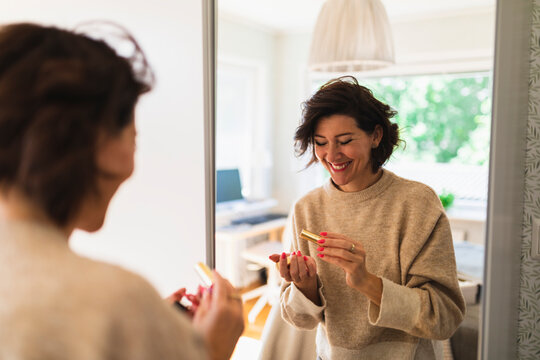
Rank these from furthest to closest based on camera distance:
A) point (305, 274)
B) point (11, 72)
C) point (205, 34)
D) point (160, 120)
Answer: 1. point (160, 120)
2. point (205, 34)
3. point (305, 274)
4. point (11, 72)

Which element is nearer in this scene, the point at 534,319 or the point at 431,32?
the point at 534,319

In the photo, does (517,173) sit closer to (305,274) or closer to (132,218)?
(305,274)

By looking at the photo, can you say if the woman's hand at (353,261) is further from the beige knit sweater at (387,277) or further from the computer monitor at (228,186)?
the computer monitor at (228,186)

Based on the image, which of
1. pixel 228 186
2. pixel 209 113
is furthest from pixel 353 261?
pixel 228 186

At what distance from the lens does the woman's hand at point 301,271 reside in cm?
93

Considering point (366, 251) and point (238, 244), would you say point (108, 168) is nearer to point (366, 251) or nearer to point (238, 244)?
point (366, 251)

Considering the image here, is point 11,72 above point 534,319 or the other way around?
above

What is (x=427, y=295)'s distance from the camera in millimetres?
861

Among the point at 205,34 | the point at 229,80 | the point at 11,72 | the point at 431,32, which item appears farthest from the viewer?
the point at 229,80

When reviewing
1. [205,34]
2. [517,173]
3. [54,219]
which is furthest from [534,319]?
[205,34]

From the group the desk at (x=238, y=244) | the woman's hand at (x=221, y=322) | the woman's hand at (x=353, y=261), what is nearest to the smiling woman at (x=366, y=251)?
the woman's hand at (x=353, y=261)

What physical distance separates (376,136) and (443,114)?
3.07 meters

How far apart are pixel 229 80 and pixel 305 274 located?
3092mm

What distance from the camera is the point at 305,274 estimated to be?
3.05ft
